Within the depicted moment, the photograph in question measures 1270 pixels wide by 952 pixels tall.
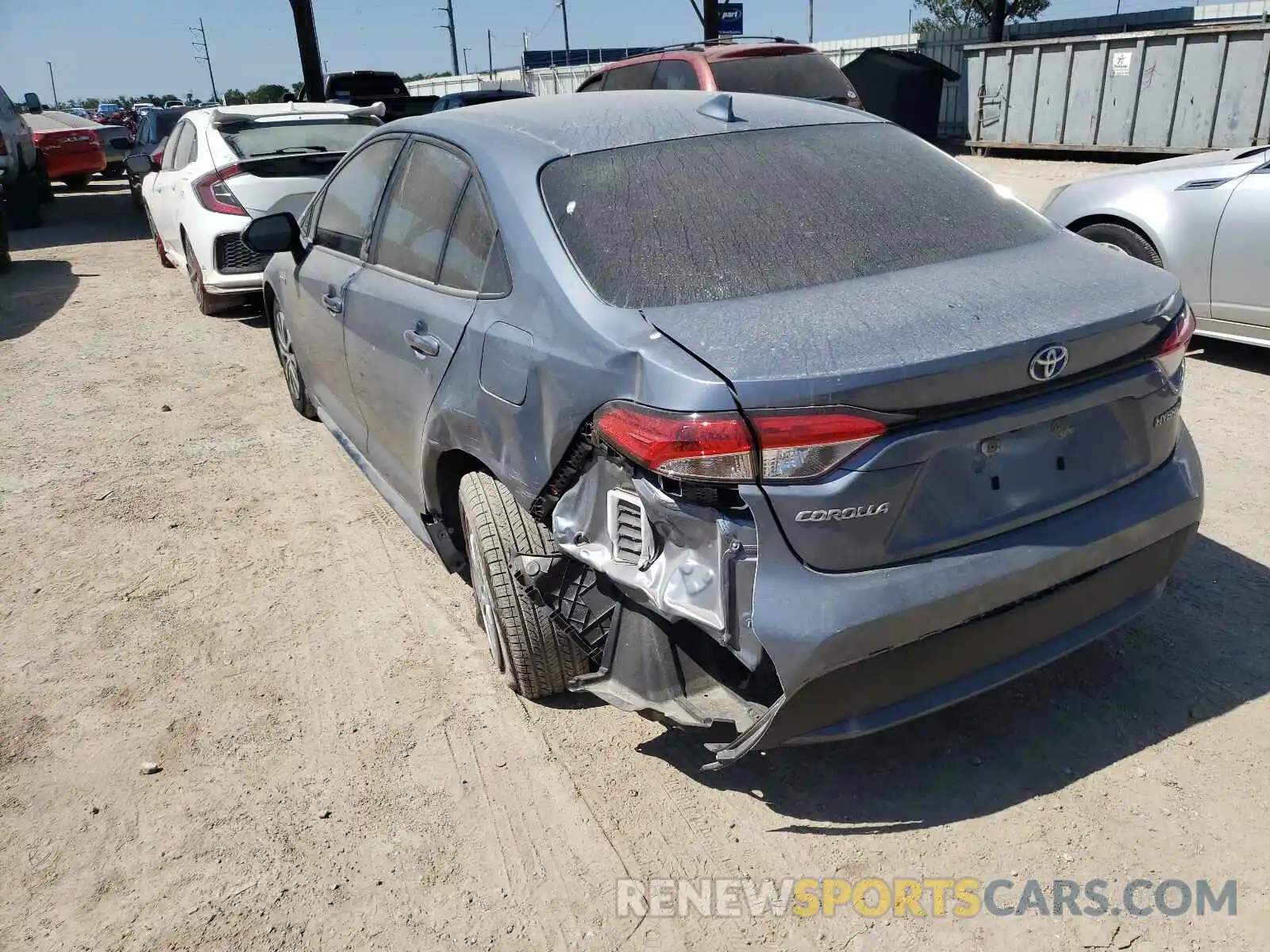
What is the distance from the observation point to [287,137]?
8.25m

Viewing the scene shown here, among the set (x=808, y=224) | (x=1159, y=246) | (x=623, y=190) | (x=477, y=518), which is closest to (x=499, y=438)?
(x=477, y=518)

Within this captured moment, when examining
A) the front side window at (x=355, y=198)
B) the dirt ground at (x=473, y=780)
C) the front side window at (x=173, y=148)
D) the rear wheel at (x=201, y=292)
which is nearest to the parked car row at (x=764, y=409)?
the front side window at (x=355, y=198)

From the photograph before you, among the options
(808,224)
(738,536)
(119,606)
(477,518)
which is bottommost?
(119,606)

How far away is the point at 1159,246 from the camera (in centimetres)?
570

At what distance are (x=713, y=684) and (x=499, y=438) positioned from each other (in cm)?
90

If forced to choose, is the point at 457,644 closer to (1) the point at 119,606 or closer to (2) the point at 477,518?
(2) the point at 477,518

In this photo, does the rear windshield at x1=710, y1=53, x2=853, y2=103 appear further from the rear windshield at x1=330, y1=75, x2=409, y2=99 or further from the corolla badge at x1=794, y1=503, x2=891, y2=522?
the rear windshield at x1=330, y1=75, x2=409, y2=99

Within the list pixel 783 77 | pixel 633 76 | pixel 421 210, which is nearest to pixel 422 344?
pixel 421 210

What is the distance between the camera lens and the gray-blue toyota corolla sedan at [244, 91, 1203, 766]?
7.14ft

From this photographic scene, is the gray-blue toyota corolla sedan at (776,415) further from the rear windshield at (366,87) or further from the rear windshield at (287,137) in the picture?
the rear windshield at (366,87)

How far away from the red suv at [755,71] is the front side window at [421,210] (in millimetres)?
6129

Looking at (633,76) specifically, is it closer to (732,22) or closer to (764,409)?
(764,409)

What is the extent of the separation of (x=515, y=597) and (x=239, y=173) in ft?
20.7

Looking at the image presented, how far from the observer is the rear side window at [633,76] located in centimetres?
1027
